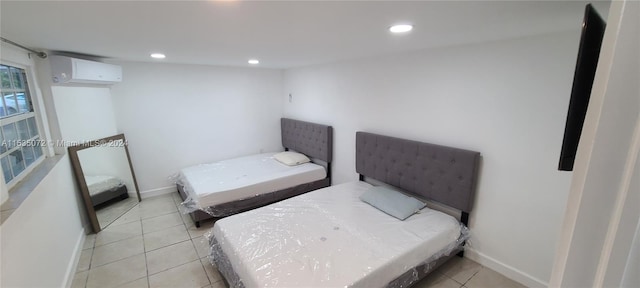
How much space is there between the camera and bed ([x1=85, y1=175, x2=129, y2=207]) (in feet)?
10.4

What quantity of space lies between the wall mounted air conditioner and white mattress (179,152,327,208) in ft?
5.01

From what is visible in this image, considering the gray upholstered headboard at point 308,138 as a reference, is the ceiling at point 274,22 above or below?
above

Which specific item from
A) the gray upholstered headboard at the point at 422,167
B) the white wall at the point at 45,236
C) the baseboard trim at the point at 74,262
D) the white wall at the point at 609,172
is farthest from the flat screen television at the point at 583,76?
the baseboard trim at the point at 74,262

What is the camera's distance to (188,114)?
4.07 meters

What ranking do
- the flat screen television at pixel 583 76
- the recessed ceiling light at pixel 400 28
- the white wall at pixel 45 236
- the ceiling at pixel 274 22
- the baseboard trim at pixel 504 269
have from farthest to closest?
the baseboard trim at pixel 504 269
the recessed ceiling light at pixel 400 28
the white wall at pixel 45 236
the ceiling at pixel 274 22
the flat screen television at pixel 583 76

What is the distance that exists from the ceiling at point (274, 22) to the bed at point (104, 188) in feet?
5.52

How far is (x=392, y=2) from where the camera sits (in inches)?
47.8

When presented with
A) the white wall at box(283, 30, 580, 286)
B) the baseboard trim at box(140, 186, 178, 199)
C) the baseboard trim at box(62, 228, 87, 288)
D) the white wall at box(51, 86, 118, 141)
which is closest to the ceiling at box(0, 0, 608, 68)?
the white wall at box(283, 30, 580, 286)

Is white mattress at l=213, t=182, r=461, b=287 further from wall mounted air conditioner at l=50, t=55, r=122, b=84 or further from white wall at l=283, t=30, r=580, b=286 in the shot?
wall mounted air conditioner at l=50, t=55, r=122, b=84

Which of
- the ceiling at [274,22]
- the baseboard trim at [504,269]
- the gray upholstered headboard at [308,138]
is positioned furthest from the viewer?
the gray upholstered headboard at [308,138]

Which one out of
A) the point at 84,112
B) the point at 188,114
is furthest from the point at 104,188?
the point at 188,114

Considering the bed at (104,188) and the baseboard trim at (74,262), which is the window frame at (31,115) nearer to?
the bed at (104,188)

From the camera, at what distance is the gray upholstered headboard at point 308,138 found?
12.8ft

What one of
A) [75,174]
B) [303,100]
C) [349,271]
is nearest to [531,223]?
[349,271]
